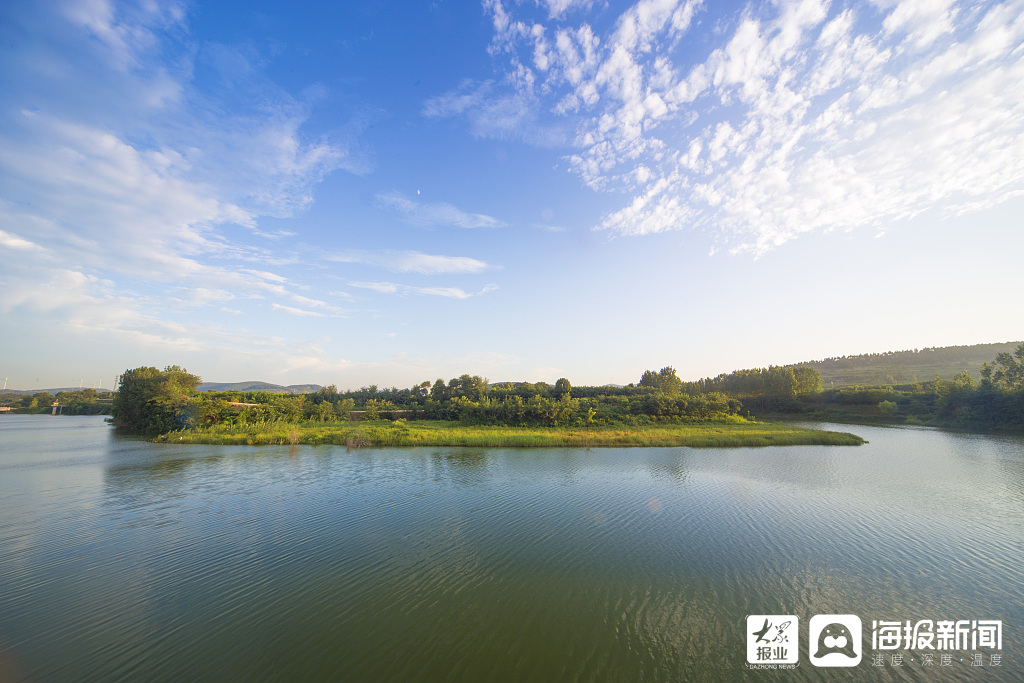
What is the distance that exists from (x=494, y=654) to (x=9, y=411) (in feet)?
646

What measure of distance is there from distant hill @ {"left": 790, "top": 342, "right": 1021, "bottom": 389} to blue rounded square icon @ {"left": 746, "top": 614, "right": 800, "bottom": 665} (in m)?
136

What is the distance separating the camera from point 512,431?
1735 inches

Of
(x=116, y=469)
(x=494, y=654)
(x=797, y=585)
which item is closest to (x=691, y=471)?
(x=797, y=585)

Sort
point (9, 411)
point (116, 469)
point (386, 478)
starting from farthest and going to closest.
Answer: point (9, 411) < point (116, 469) < point (386, 478)

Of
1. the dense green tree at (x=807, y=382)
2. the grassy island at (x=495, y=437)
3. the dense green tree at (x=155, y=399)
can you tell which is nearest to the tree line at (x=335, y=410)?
the dense green tree at (x=155, y=399)

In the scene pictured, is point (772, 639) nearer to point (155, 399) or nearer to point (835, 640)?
point (835, 640)

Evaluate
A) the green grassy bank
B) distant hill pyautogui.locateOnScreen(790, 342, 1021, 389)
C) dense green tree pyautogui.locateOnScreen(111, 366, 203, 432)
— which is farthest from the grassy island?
distant hill pyautogui.locateOnScreen(790, 342, 1021, 389)

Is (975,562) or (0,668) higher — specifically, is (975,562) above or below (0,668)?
below

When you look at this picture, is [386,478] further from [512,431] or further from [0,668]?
[512,431]

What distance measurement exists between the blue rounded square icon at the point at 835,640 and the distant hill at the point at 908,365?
135149mm

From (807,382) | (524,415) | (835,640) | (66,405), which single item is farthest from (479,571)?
(66,405)

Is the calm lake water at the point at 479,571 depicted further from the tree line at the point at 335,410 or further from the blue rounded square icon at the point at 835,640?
the tree line at the point at 335,410

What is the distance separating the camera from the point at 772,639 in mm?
8250

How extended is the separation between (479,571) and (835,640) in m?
8.97
